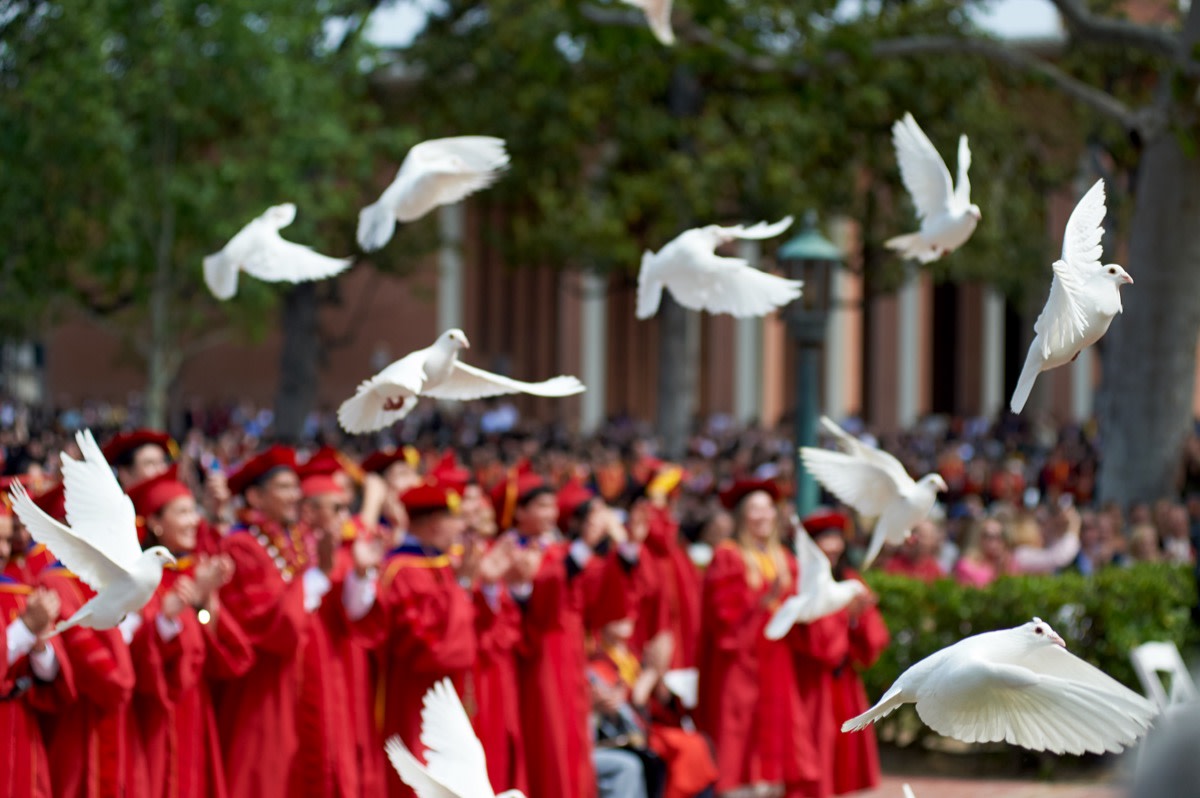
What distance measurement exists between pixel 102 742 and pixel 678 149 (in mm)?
19623

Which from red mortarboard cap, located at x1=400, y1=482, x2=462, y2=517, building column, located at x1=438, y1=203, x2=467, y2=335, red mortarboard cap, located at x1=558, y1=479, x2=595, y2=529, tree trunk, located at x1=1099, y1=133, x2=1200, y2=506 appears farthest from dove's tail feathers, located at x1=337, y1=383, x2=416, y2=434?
building column, located at x1=438, y1=203, x2=467, y2=335

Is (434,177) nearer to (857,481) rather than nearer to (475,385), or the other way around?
(475,385)

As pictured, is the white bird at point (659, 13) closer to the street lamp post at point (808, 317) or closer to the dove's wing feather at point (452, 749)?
the dove's wing feather at point (452, 749)

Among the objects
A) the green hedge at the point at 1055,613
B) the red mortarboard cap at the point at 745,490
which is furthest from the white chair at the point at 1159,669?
the red mortarboard cap at the point at 745,490

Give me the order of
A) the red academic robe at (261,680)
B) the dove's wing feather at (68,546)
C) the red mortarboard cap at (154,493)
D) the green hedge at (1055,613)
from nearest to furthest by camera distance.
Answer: the dove's wing feather at (68,546) → the red mortarboard cap at (154,493) → the red academic robe at (261,680) → the green hedge at (1055,613)

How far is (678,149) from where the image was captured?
2520cm

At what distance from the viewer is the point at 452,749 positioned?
5.02 m

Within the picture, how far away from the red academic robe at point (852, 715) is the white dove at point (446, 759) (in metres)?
4.36

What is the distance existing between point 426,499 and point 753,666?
268cm

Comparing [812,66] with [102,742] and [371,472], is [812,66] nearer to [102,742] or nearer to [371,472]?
[371,472]

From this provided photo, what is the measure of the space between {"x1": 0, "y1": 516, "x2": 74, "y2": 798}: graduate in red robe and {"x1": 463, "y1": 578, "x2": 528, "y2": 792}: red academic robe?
6.67ft

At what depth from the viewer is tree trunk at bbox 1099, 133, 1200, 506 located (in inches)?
575

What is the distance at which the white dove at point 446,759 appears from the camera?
4.71 meters

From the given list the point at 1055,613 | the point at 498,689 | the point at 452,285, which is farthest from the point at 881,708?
the point at 452,285
